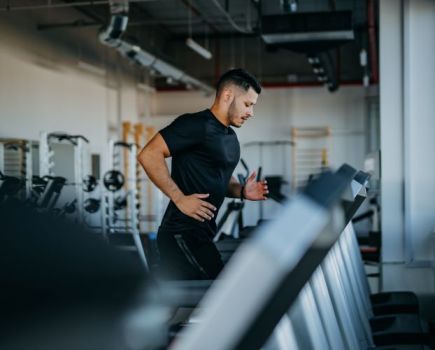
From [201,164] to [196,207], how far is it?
1.01ft

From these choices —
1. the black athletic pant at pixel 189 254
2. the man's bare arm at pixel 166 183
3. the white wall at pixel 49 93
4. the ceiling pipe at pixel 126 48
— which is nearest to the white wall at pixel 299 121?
the ceiling pipe at pixel 126 48

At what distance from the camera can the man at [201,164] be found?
2885 mm

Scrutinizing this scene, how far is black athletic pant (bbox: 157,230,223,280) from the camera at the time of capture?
114 inches

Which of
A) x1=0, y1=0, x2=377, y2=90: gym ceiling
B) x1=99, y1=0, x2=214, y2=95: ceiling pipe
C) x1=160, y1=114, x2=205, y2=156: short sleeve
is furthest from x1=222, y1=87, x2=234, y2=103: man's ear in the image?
x1=0, y1=0, x2=377, y2=90: gym ceiling

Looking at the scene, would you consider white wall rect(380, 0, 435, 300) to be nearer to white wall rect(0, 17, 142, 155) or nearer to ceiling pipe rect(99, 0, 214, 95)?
ceiling pipe rect(99, 0, 214, 95)

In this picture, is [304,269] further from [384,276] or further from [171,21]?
[171,21]

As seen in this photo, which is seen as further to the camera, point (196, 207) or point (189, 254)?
point (189, 254)

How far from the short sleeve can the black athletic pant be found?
33 cm

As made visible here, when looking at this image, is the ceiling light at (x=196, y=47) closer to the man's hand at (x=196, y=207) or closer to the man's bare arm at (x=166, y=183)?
the man's bare arm at (x=166, y=183)

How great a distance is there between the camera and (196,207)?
271 cm

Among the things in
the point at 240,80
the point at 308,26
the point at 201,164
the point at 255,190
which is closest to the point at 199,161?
the point at 201,164

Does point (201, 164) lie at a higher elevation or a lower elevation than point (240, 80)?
lower

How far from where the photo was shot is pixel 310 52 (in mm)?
8281

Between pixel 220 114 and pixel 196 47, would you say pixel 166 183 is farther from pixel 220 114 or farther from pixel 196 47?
pixel 196 47
